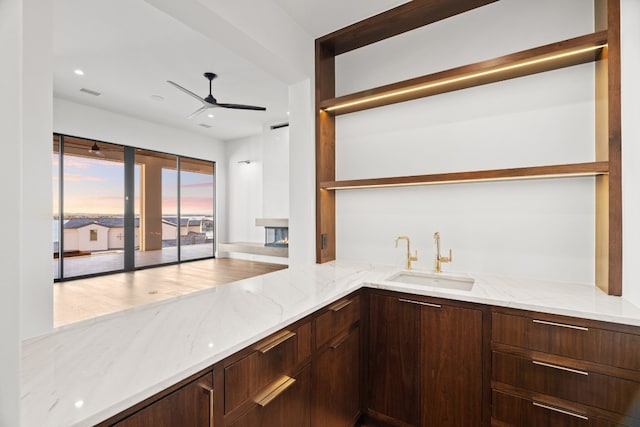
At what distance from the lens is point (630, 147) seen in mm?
1479

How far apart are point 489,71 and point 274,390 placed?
6.97 feet

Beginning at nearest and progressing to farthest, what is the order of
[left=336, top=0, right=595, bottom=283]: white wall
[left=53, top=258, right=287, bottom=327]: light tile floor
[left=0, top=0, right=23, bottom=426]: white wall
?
[left=0, top=0, right=23, bottom=426]: white wall
[left=336, top=0, right=595, bottom=283]: white wall
[left=53, top=258, right=287, bottom=327]: light tile floor

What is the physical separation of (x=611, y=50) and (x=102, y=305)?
5337mm

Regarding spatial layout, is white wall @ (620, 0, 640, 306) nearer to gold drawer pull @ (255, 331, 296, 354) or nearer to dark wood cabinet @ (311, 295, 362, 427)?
dark wood cabinet @ (311, 295, 362, 427)

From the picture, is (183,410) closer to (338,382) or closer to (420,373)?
(338,382)

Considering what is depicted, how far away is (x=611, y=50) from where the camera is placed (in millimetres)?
1559

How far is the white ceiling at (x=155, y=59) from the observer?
7.71 ft

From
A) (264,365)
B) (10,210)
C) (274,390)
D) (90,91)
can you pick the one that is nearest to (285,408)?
(274,390)

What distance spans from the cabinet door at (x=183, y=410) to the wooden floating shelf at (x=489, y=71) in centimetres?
208

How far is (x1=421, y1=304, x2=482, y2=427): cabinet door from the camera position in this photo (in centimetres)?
156

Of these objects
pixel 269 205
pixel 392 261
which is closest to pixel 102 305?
pixel 269 205

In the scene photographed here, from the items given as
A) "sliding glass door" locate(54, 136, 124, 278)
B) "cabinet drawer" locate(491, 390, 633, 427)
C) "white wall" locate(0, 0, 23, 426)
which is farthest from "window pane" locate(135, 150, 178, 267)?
"cabinet drawer" locate(491, 390, 633, 427)

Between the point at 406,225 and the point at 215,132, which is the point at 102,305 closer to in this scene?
the point at 406,225

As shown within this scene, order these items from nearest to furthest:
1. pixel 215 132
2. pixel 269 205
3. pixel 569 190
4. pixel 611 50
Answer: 1. pixel 611 50
2. pixel 569 190
3. pixel 269 205
4. pixel 215 132
